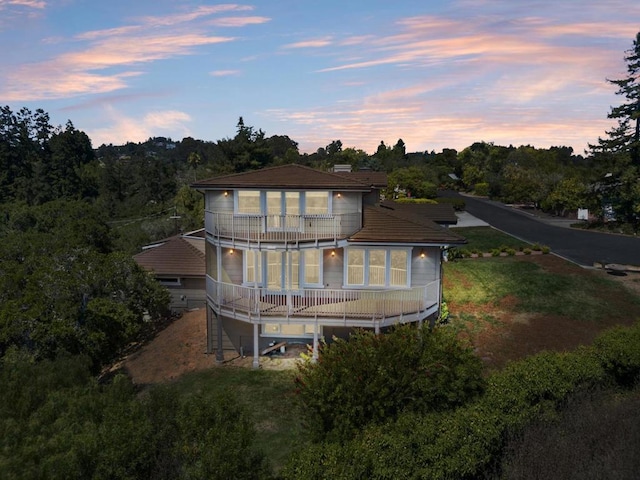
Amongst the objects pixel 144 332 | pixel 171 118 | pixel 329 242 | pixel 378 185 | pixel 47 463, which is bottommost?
pixel 144 332

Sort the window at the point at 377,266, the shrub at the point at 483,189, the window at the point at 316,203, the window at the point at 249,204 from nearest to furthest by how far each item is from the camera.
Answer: the window at the point at 377,266, the window at the point at 316,203, the window at the point at 249,204, the shrub at the point at 483,189

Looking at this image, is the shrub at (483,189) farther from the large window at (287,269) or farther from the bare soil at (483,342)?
the large window at (287,269)

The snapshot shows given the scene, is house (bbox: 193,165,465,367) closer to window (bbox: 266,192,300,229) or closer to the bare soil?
window (bbox: 266,192,300,229)

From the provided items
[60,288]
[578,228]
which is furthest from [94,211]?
[578,228]

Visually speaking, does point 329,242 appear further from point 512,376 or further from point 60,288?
point 60,288

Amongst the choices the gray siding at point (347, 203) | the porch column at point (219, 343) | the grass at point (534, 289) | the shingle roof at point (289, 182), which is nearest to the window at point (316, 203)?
the gray siding at point (347, 203)

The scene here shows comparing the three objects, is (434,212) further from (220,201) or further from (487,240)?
(220,201)
